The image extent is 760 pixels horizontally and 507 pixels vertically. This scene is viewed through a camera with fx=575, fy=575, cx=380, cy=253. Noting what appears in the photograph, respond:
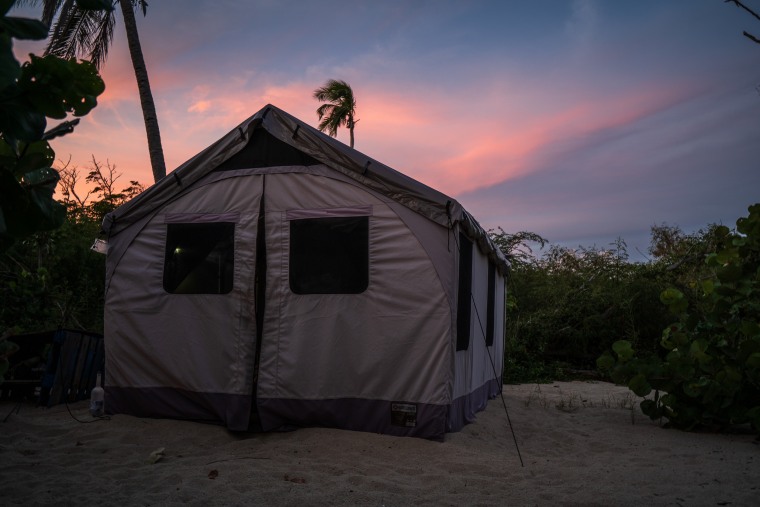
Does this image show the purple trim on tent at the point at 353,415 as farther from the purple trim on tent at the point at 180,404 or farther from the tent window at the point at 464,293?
Answer: the tent window at the point at 464,293

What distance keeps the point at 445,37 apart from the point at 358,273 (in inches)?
162

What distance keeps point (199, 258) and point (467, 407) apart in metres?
3.13

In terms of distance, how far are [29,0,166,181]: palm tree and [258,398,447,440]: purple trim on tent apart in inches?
264

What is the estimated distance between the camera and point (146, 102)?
34.5ft

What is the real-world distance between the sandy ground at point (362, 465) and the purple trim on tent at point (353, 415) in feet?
0.38

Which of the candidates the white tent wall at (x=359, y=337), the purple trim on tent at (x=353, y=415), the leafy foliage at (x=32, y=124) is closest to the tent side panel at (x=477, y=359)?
the purple trim on tent at (x=353, y=415)

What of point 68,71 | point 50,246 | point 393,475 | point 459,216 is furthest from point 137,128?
point 68,71

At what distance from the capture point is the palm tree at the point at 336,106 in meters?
19.3

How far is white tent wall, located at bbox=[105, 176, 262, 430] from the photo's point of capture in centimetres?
544

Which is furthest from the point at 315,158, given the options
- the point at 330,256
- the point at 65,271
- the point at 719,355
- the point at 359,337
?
the point at 65,271

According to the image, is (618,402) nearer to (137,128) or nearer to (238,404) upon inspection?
(238,404)

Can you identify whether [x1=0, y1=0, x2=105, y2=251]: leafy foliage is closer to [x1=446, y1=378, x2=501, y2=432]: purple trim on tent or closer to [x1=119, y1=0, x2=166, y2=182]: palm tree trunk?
[x1=446, y1=378, x2=501, y2=432]: purple trim on tent

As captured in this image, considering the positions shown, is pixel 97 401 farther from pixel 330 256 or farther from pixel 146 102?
pixel 146 102

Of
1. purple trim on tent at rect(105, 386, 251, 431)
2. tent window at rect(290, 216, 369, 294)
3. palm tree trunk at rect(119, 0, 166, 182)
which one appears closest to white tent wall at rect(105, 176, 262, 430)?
purple trim on tent at rect(105, 386, 251, 431)
